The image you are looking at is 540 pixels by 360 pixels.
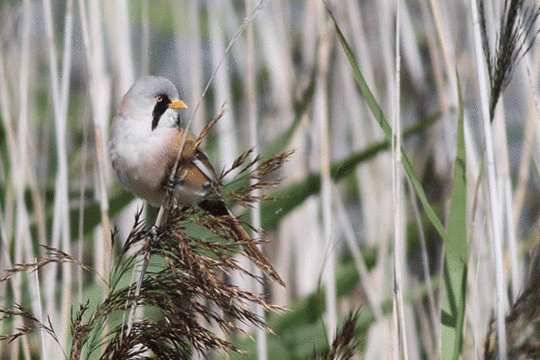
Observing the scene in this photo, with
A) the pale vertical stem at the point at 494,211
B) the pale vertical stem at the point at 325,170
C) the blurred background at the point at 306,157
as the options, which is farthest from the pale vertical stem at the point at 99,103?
the pale vertical stem at the point at 494,211

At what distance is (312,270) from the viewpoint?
8.23ft

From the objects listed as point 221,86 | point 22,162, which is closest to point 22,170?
point 22,162

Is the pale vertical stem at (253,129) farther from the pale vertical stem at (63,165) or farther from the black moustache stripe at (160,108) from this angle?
the pale vertical stem at (63,165)

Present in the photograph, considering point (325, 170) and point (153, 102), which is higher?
point (153, 102)

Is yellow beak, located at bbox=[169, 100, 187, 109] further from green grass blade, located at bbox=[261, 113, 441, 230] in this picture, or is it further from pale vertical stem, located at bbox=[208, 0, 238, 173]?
pale vertical stem, located at bbox=[208, 0, 238, 173]

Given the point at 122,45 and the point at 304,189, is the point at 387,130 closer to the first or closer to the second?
the point at 304,189

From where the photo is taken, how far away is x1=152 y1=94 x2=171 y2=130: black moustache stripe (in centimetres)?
156

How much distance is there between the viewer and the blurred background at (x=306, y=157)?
5.60 ft

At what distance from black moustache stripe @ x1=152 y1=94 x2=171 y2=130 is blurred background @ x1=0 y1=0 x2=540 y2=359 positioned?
11cm

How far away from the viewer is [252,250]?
3.86ft

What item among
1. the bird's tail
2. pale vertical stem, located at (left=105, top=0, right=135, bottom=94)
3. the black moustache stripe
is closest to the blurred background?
pale vertical stem, located at (left=105, top=0, right=135, bottom=94)

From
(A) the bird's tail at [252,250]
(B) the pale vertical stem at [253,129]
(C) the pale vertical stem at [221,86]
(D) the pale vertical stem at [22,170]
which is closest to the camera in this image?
(A) the bird's tail at [252,250]

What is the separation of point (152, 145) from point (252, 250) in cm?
52

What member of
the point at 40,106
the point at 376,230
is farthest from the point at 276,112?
the point at 40,106
